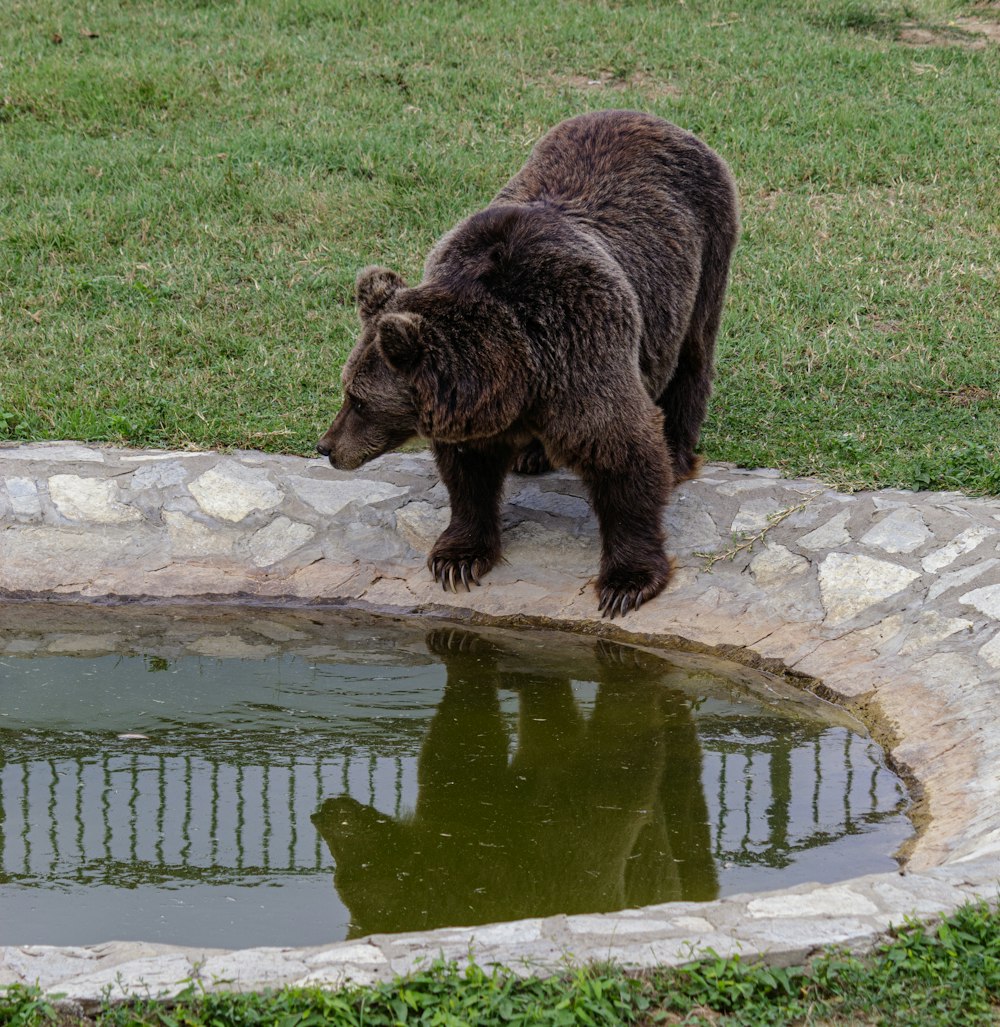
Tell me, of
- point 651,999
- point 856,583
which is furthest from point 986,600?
point 651,999

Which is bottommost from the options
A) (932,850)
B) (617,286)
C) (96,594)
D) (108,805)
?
(96,594)

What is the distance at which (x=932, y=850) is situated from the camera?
14.9ft

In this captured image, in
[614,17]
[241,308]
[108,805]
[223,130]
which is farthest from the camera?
[614,17]

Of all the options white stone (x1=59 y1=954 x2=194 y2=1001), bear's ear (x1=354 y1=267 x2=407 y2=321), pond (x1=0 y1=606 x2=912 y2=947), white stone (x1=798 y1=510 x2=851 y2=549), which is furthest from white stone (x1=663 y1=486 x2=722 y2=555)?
white stone (x1=59 y1=954 x2=194 y2=1001)

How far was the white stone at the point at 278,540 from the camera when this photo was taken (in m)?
7.03

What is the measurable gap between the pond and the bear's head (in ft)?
3.62

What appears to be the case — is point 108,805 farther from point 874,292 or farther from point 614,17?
point 614,17

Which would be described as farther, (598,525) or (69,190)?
(69,190)

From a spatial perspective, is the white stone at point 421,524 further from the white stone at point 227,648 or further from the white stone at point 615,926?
the white stone at point 615,926

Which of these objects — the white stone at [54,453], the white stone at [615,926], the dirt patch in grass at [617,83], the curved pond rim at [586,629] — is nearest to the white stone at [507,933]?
the white stone at [615,926]

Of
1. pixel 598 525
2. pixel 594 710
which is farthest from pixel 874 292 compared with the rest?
pixel 594 710

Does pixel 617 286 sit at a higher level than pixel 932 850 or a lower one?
higher

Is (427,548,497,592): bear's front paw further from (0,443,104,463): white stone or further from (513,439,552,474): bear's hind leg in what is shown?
(0,443,104,463): white stone

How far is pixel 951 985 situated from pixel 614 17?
501 inches
